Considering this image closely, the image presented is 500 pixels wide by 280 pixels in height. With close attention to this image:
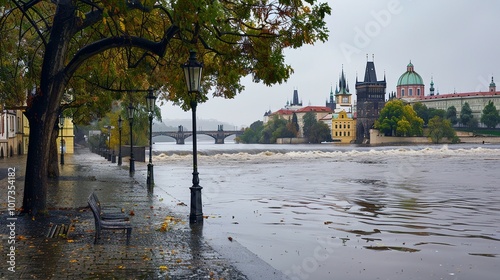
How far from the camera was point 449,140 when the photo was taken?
16512 cm

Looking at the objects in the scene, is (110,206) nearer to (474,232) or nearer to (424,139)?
(474,232)

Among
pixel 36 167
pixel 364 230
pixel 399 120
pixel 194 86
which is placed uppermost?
pixel 399 120

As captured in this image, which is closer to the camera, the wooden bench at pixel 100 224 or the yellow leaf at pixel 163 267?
the yellow leaf at pixel 163 267

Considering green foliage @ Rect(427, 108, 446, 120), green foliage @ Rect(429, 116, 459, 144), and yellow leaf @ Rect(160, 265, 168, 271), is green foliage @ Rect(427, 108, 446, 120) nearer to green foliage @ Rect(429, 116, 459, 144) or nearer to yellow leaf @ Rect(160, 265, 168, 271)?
green foliage @ Rect(429, 116, 459, 144)

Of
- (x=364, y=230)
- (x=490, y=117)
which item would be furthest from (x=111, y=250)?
(x=490, y=117)

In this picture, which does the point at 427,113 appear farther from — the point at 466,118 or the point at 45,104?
the point at 45,104

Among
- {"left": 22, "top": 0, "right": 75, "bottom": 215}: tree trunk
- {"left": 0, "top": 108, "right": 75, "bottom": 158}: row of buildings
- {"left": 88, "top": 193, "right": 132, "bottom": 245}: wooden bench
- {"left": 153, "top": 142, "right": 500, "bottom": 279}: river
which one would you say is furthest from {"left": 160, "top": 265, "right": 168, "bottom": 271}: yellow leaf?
{"left": 0, "top": 108, "right": 75, "bottom": 158}: row of buildings

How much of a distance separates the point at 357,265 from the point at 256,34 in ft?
21.1

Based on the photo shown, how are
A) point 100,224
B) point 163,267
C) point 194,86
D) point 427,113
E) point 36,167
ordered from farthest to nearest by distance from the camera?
point 427,113
point 36,167
point 194,86
point 100,224
point 163,267

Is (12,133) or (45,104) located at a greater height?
(45,104)

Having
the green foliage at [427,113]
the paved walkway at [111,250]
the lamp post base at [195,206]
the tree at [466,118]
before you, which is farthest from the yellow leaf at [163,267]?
the green foliage at [427,113]

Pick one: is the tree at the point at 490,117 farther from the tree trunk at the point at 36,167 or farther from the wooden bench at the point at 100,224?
the wooden bench at the point at 100,224

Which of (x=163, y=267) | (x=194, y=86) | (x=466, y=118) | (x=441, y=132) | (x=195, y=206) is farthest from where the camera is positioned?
(x=466, y=118)

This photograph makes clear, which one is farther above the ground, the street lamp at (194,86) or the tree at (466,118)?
the tree at (466,118)
